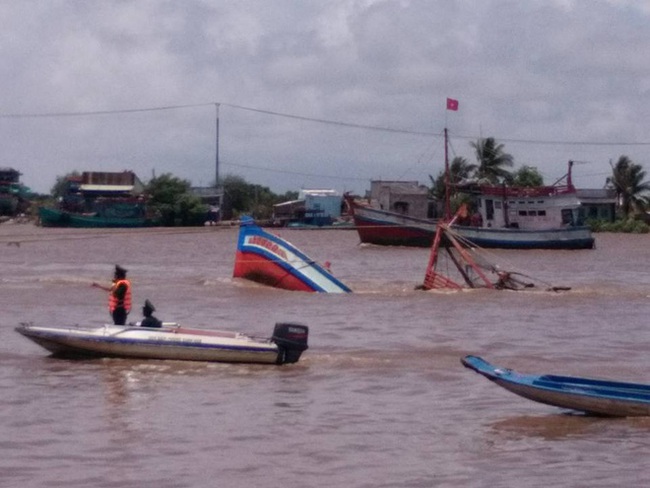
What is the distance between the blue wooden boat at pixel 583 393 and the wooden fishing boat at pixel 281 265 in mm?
17192

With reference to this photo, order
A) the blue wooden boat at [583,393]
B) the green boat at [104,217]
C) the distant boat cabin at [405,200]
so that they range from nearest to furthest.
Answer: the blue wooden boat at [583,393], the distant boat cabin at [405,200], the green boat at [104,217]

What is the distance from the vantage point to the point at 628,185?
88.5 m

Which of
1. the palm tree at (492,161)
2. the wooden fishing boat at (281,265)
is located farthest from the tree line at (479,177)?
the wooden fishing boat at (281,265)

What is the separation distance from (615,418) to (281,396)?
4.35 meters

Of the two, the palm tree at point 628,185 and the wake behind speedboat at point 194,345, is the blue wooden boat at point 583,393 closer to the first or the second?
the wake behind speedboat at point 194,345

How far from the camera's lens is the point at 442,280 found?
31.4 meters

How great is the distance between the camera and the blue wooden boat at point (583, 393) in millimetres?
13938

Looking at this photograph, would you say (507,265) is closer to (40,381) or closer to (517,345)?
(517,345)

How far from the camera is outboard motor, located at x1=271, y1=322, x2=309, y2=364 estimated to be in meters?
18.1

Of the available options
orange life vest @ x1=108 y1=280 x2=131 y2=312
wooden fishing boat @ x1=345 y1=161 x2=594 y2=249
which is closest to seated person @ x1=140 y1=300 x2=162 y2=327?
orange life vest @ x1=108 y1=280 x2=131 y2=312

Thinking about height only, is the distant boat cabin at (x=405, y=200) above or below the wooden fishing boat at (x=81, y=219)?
above

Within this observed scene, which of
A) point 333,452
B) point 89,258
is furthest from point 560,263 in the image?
point 333,452

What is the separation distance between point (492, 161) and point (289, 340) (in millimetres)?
67362

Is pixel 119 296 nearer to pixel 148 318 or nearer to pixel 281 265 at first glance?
pixel 148 318
